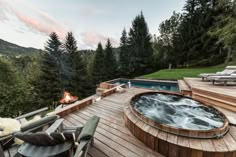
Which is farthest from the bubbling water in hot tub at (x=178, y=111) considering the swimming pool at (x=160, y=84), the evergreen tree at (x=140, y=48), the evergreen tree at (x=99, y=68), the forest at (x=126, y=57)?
the evergreen tree at (x=140, y=48)

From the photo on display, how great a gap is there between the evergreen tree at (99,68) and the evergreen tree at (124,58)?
10.0ft

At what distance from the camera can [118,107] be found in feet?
13.0

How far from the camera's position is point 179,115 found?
3.28 meters

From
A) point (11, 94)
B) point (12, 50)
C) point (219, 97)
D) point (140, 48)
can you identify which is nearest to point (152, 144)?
point (219, 97)

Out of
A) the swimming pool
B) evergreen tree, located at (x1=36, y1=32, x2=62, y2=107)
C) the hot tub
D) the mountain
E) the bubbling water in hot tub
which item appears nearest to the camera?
the hot tub

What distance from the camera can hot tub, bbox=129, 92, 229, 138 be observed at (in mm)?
2096

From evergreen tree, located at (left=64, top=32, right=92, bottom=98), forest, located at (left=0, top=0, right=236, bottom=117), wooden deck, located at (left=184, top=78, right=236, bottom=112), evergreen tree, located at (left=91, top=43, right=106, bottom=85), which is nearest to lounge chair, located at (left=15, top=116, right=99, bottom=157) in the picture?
wooden deck, located at (left=184, top=78, right=236, bottom=112)

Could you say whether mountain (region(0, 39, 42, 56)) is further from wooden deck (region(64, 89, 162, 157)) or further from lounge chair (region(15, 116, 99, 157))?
lounge chair (region(15, 116, 99, 157))

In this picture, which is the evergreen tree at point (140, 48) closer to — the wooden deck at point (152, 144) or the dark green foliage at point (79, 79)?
the dark green foliage at point (79, 79)

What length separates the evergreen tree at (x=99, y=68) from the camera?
17.9 m

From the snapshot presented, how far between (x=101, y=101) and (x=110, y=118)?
4.54ft

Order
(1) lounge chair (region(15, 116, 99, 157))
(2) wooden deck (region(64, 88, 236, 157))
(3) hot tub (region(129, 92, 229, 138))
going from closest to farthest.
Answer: (1) lounge chair (region(15, 116, 99, 157)) < (2) wooden deck (region(64, 88, 236, 157)) < (3) hot tub (region(129, 92, 229, 138))

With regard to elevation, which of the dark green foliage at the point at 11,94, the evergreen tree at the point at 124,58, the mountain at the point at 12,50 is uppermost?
the mountain at the point at 12,50

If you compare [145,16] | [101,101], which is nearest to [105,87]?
[101,101]
